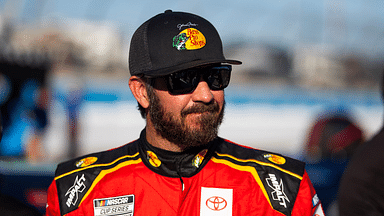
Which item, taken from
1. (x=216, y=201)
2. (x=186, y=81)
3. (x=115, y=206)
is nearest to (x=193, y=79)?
(x=186, y=81)

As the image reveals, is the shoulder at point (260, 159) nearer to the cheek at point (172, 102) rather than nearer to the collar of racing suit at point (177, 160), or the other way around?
the collar of racing suit at point (177, 160)

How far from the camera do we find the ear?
2.18 metres

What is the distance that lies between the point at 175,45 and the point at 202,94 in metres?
0.29

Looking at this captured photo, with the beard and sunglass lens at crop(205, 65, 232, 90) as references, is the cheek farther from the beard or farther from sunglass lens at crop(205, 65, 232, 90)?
sunglass lens at crop(205, 65, 232, 90)

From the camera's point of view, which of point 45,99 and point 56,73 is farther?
point 56,73

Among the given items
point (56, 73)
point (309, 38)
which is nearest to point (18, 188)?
point (56, 73)

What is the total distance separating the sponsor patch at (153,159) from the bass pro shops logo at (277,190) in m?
0.56

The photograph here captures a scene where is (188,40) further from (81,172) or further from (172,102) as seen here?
(81,172)

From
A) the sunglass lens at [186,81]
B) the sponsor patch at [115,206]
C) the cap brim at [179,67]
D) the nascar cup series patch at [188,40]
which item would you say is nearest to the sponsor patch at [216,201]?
the sponsor patch at [115,206]

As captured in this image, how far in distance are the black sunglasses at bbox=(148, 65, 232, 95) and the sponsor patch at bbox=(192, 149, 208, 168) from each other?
1.14 ft

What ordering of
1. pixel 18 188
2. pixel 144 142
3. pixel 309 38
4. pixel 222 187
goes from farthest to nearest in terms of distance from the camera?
1. pixel 309 38
2. pixel 18 188
3. pixel 144 142
4. pixel 222 187

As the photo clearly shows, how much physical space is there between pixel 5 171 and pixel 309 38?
26.1ft

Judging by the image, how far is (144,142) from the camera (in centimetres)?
220

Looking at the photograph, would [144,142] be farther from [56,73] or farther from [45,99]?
[56,73]
